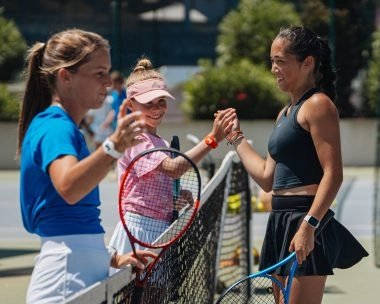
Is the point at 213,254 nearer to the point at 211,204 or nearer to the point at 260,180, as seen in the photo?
the point at 211,204

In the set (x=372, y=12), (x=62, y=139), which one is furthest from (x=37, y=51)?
(x=372, y=12)

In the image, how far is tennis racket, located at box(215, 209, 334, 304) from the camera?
455 centimetres

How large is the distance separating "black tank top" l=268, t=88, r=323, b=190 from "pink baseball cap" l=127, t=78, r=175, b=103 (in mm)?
561

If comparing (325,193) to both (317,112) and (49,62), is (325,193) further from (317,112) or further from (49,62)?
(49,62)

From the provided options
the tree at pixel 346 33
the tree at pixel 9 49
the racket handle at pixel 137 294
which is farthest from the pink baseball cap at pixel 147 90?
the tree at pixel 9 49

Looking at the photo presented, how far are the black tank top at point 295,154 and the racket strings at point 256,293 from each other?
0.47 m

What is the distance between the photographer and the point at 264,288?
201 inches

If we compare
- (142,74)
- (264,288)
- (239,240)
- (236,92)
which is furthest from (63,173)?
(236,92)

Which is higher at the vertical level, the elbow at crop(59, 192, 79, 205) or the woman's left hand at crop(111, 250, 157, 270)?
the elbow at crop(59, 192, 79, 205)

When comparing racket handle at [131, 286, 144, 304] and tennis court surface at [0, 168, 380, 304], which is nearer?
racket handle at [131, 286, 144, 304]

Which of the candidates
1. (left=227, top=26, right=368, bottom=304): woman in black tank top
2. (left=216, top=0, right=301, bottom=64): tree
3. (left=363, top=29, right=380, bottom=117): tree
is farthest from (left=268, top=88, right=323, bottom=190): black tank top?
(left=216, top=0, right=301, bottom=64): tree

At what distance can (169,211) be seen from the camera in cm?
475

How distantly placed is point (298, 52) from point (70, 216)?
1704 mm

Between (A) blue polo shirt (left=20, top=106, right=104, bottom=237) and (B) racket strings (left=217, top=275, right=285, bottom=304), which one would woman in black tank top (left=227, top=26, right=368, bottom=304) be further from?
(A) blue polo shirt (left=20, top=106, right=104, bottom=237)
